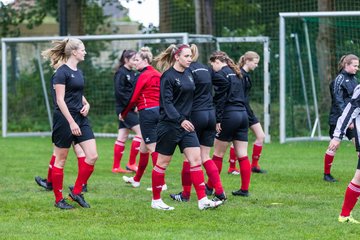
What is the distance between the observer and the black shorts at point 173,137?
1045 cm

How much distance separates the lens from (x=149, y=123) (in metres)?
12.8

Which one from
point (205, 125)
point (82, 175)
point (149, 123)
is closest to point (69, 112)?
point (82, 175)

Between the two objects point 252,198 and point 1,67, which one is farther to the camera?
point 1,67

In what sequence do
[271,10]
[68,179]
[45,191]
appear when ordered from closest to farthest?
[45,191], [68,179], [271,10]

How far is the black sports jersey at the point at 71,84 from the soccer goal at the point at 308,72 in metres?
10.00

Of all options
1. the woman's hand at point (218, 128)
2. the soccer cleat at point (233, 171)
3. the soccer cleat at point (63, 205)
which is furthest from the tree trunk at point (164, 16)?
the soccer cleat at point (63, 205)

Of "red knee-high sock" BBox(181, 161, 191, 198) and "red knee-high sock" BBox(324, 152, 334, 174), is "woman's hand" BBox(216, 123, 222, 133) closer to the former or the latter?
"red knee-high sock" BBox(181, 161, 191, 198)

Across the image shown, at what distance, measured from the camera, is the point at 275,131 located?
21.9m

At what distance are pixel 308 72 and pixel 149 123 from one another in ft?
29.5

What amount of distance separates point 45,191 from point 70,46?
259 centimetres

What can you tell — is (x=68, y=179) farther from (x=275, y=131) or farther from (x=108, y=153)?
(x=275, y=131)

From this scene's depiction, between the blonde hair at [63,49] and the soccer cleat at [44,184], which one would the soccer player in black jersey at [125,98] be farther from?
the blonde hair at [63,49]

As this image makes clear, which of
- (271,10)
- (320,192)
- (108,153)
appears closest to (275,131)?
(108,153)

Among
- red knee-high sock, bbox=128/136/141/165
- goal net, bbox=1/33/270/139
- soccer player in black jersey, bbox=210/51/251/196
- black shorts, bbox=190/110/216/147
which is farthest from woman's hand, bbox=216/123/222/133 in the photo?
goal net, bbox=1/33/270/139
